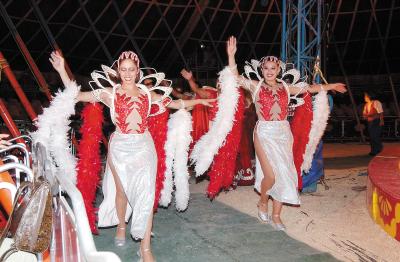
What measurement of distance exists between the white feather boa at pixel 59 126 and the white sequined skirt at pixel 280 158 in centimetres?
146

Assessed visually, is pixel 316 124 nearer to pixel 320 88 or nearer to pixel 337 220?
pixel 320 88

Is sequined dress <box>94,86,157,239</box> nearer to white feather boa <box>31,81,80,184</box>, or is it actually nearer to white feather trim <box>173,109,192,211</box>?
white feather boa <box>31,81,80,184</box>

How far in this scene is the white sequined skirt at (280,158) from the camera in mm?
3312

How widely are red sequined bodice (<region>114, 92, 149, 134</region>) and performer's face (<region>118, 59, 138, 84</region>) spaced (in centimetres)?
11

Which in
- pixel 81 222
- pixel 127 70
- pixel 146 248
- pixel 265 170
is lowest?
pixel 146 248

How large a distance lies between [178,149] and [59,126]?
Answer: 900 mm

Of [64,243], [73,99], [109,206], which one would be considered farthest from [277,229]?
[64,243]

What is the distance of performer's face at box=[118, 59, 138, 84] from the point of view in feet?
8.73

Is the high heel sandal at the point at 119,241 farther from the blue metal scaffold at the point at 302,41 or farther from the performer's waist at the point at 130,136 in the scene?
the blue metal scaffold at the point at 302,41

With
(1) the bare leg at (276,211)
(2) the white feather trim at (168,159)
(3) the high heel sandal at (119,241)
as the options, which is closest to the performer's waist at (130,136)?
(2) the white feather trim at (168,159)

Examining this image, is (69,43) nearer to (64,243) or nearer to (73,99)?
(73,99)

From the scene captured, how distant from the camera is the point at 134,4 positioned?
13.2 meters

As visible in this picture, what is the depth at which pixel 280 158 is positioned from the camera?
3.32 m

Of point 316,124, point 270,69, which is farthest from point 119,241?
Result: point 316,124
